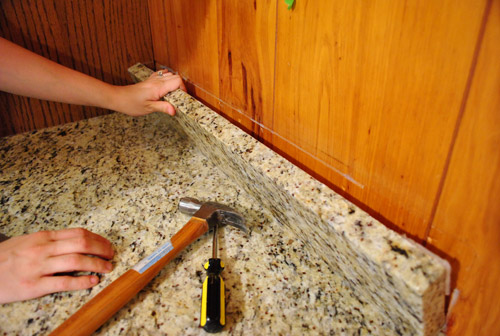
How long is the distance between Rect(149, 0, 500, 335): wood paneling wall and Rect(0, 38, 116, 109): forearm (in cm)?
56

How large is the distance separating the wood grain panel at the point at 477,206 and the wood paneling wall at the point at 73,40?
1271 millimetres

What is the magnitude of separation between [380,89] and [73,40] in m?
1.16

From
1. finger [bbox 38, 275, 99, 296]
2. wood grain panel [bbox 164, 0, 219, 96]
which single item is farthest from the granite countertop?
wood grain panel [bbox 164, 0, 219, 96]

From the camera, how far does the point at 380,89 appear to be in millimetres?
528

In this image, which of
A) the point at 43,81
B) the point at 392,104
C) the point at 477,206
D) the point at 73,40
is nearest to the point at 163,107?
the point at 43,81

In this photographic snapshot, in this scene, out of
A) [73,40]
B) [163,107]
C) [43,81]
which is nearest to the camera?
[43,81]

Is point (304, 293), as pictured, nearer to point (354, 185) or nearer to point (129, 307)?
point (354, 185)

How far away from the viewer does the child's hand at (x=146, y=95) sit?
1120 mm

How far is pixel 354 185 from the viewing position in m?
0.65

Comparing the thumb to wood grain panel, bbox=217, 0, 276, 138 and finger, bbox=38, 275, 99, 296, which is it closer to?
wood grain panel, bbox=217, 0, 276, 138

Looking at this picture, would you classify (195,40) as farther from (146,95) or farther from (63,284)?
(63,284)

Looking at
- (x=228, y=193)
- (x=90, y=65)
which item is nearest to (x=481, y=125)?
(x=228, y=193)

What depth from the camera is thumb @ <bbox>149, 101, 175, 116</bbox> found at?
3.59 feet

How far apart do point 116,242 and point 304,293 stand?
18.3 inches
